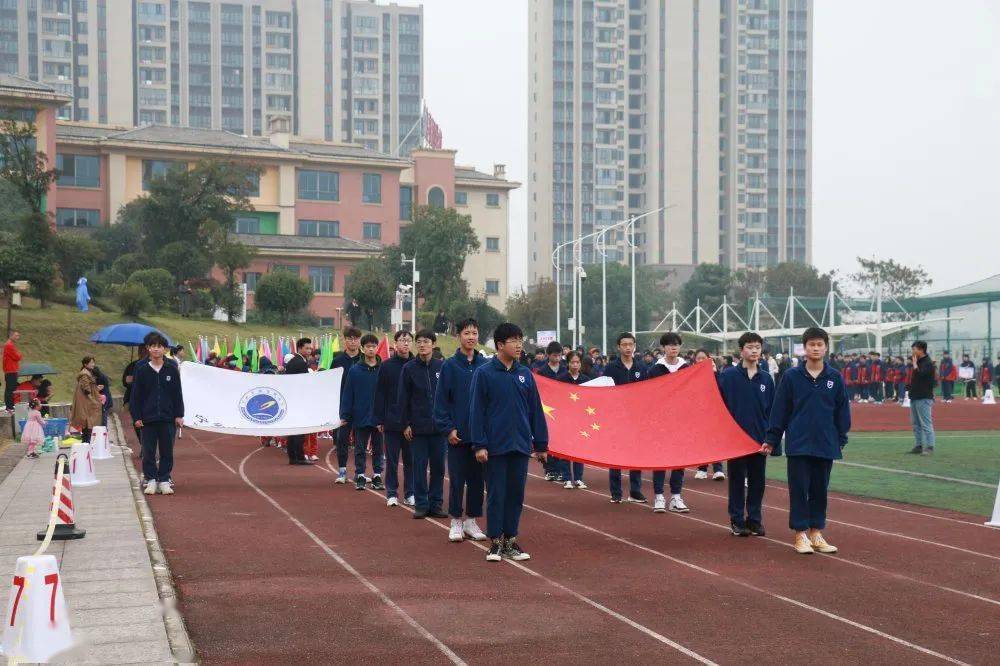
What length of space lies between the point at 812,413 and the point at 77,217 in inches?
3043

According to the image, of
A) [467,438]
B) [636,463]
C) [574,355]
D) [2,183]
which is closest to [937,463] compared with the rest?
[574,355]

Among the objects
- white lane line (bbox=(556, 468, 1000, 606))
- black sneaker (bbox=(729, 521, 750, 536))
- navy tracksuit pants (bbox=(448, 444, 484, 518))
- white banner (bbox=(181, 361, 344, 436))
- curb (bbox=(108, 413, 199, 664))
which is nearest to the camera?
curb (bbox=(108, 413, 199, 664))

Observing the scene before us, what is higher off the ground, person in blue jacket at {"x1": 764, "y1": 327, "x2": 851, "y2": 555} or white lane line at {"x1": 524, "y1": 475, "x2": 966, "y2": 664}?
person in blue jacket at {"x1": 764, "y1": 327, "x2": 851, "y2": 555}

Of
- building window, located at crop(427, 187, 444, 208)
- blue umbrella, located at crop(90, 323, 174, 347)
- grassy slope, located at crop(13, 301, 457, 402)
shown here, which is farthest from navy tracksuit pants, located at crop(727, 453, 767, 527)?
building window, located at crop(427, 187, 444, 208)

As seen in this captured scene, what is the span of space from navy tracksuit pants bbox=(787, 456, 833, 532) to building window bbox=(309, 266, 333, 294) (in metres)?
70.7

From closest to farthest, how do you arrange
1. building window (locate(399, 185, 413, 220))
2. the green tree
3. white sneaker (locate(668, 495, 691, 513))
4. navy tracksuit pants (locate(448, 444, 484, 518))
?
navy tracksuit pants (locate(448, 444, 484, 518)), white sneaker (locate(668, 495, 691, 513)), the green tree, building window (locate(399, 185, 413, 220))

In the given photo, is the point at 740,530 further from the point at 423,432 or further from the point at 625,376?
the point at 625,376

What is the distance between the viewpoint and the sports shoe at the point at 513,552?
34.5 feet

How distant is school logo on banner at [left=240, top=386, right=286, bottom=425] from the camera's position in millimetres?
19094

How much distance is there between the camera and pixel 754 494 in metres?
12.2

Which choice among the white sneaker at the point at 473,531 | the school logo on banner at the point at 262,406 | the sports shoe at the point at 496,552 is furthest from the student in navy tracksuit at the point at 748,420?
the school logo on banner at the point at 262,406

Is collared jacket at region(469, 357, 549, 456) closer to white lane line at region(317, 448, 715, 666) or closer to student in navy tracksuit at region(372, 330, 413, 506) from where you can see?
white lane line at region(317, 448, 715, 666)

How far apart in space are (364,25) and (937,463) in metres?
129

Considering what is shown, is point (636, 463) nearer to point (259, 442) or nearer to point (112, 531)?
point (112, 531)
